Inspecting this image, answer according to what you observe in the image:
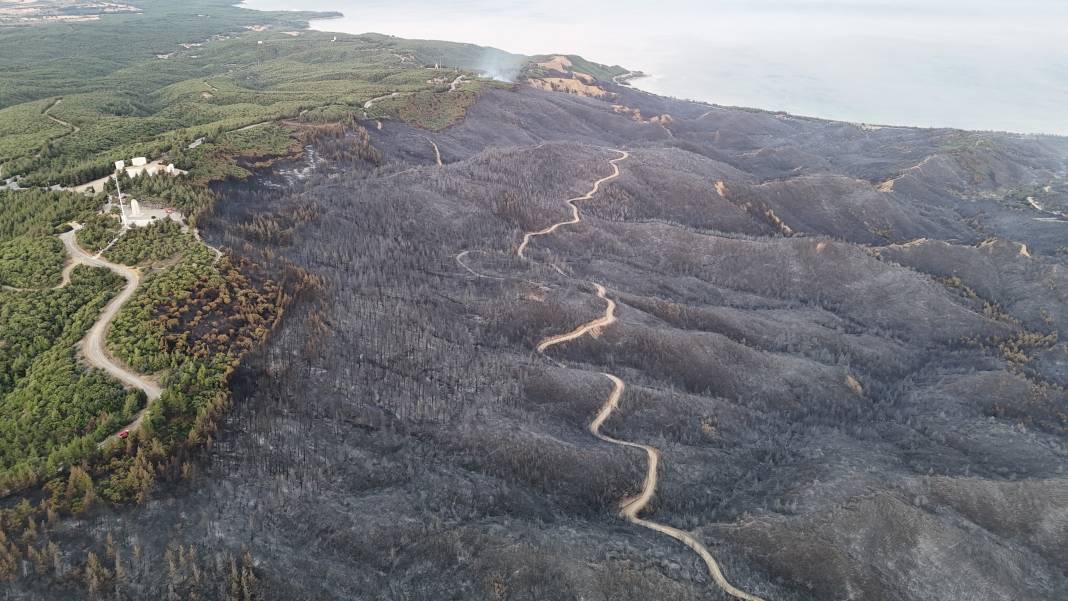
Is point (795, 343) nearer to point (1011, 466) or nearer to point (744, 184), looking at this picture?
point (1011, 466)

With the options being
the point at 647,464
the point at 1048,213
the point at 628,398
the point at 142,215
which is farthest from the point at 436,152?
the point at 1048,213

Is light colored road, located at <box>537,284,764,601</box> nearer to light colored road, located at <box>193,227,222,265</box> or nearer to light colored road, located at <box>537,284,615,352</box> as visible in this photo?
light colored road, located at <box>537,284,615,352</box>

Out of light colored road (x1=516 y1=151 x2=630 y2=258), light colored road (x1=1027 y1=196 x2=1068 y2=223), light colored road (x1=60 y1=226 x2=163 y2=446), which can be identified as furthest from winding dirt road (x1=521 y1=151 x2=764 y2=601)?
light colored road (x1=1027 y1=196 x2=1068 y2=223)

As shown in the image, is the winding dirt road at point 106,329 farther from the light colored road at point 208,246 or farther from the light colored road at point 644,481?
the light colored road at point 644,481

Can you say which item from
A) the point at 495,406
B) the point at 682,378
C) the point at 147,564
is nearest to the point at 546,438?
the point at 495,406

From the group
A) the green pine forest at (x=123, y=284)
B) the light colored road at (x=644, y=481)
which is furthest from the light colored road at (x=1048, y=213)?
the green pine forest at (x=123, y=284)

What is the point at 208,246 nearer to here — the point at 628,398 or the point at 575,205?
the point at 628,398
